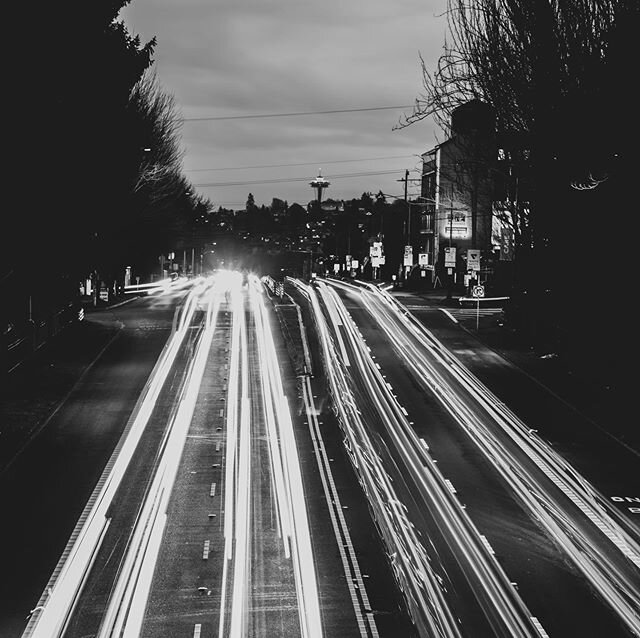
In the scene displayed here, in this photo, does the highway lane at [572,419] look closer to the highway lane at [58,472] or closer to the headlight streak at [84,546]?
the headlight streak at [84,546]

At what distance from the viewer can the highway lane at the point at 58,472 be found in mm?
14031

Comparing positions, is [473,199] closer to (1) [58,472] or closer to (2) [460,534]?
(1) [58,472]

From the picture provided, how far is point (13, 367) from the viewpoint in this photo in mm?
30375

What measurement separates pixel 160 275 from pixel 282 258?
312ft

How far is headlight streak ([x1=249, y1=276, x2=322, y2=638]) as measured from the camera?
12.6 meters

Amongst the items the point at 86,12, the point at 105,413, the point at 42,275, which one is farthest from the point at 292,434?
the point at 86,12

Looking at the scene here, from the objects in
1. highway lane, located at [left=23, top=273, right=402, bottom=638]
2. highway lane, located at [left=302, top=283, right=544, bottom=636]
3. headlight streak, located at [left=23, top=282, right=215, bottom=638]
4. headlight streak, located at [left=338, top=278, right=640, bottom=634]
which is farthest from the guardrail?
headlight streak, located at [left=338, top=278, right=640, bottom=634]

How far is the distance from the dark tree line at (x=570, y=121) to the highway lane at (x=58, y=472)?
12.9 metres

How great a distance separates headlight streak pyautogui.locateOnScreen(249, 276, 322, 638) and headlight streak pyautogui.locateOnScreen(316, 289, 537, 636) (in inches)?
92.6

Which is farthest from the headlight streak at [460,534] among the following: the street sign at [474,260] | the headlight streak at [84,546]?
the street sign at [474,260]

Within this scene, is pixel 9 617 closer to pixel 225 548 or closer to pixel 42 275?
pixel 225 548

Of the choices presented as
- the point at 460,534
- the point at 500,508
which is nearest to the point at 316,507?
the point at 460,534

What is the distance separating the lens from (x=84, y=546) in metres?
15.3

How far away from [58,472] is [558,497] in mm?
10705
